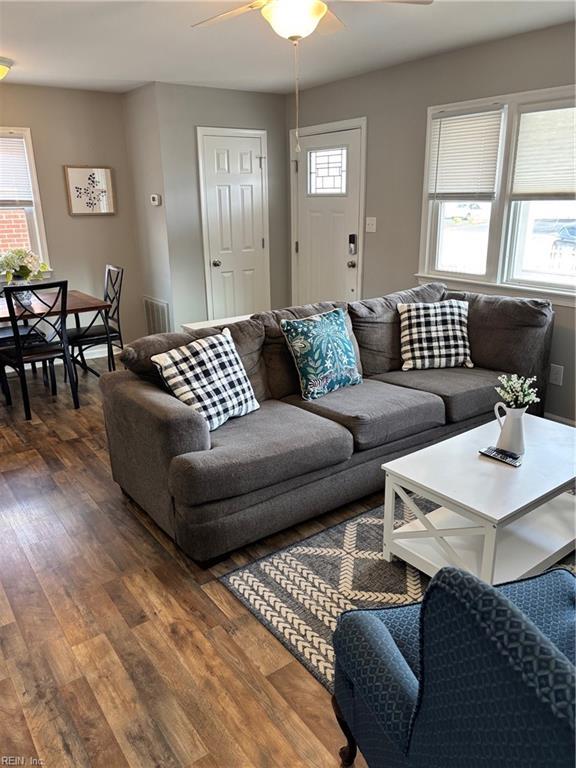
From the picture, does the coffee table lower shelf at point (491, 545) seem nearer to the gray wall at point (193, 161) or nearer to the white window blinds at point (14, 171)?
the gray wall at point (193, 161)

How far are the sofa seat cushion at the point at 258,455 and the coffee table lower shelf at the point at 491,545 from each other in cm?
47

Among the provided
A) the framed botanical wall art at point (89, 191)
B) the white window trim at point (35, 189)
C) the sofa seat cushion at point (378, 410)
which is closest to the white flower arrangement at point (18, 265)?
the white window trim at point (35, 189)

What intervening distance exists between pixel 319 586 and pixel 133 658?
2.50 ft

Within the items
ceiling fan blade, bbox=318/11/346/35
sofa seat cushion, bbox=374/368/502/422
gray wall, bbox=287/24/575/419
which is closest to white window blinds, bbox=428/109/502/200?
gray wall, bbox=287/24/575/419

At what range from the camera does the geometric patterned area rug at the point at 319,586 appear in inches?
78.6

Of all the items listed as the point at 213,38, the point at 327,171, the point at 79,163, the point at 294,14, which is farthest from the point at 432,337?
the point at 79,163

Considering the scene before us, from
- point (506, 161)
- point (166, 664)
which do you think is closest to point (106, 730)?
point (166, 664)

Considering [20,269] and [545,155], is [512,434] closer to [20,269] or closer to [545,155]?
[545,155]

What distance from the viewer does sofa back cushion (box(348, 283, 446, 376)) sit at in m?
3.53

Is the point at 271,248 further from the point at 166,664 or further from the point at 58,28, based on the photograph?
the point at 166,664

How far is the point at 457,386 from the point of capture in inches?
126

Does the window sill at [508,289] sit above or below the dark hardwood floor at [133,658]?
above

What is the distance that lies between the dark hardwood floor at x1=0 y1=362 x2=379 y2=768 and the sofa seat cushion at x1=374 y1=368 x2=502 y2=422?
2.51 ft

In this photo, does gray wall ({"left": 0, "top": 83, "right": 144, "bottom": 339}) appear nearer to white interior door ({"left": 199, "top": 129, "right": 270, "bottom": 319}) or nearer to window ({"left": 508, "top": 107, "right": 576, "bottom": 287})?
white interior door ({"left": 199, "top": 129, "right": 270, "bottom": 319})
